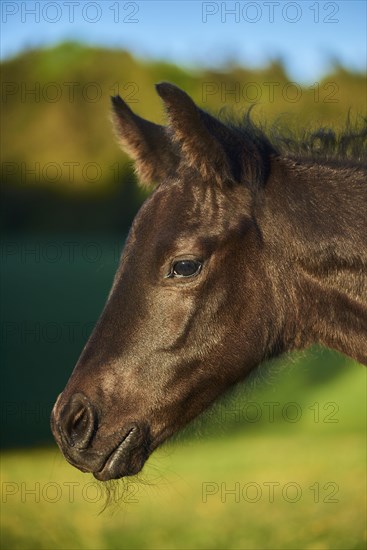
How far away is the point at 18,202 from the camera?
12.4 meters

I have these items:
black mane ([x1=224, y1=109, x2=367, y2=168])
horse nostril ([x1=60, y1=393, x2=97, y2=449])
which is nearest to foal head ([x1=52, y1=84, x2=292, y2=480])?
horse nostril ([x1=60, y1=393, x2=97, y2=449])

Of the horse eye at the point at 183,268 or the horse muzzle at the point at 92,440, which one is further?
the horse eye at the point at 183,268

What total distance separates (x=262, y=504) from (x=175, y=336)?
13.6 ft

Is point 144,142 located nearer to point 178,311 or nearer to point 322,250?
point 178,311

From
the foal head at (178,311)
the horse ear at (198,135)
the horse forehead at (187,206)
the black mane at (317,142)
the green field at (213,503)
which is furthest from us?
→ the green field at (213,503)

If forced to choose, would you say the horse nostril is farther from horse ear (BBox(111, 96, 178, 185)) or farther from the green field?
the green field

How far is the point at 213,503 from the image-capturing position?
7.91 meters

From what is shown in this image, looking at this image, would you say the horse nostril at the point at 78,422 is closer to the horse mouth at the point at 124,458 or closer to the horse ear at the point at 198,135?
the horse mouth at the point at 124,458

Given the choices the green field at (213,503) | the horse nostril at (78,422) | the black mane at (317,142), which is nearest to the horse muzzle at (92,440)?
the horse nostril at (78,422)

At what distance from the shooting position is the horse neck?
14.2 feet

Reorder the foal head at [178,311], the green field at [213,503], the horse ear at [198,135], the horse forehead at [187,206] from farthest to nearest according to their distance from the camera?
the green field at [213,503], the horse forehead at [187,206], the foal head at [178,311], the horse ear at [198,135]

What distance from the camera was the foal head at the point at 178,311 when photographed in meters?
4.14

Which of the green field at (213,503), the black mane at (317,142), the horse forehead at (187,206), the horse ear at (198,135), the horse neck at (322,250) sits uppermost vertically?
the horse ear at (198,135)

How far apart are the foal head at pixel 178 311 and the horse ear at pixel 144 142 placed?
22 cm
